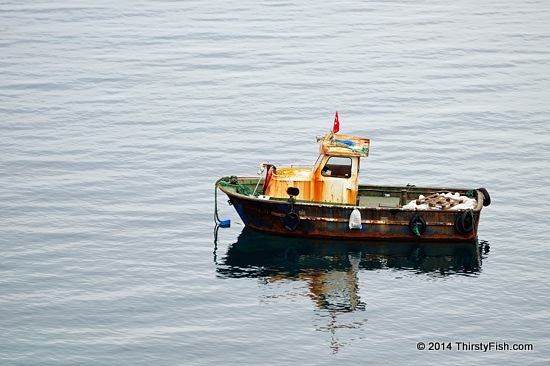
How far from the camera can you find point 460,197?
4656 cm

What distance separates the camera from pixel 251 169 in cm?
5444

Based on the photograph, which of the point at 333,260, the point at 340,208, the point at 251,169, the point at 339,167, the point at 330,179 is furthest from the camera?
the point at 251,169

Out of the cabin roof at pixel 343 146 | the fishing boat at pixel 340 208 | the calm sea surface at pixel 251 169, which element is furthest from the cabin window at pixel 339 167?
the calm sea surface at pixel 251 169

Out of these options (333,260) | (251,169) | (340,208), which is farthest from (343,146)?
(251,169)

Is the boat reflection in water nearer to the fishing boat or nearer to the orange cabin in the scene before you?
the fishing boat

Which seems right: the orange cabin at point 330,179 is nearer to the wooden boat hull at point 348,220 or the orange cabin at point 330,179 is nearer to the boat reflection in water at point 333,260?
the wooden boat hull at point 348,220

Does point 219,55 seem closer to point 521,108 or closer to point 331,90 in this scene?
point 331,90

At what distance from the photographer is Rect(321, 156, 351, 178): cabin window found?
4628 cm

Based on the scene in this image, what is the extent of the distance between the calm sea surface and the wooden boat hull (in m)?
0.58

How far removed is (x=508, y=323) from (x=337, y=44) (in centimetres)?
Answer: 3988

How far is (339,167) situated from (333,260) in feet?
11.6

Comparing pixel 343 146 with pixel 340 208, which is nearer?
pixel 340 208

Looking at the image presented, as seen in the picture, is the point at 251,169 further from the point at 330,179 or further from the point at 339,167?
the point at 330,179

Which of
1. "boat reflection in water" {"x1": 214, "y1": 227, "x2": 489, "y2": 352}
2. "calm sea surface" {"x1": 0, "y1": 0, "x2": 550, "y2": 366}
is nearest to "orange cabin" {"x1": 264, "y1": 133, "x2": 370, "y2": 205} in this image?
"boat reflection in water" {"x1": 214, "y1": 227, "x2": 489, "y2": 352}
